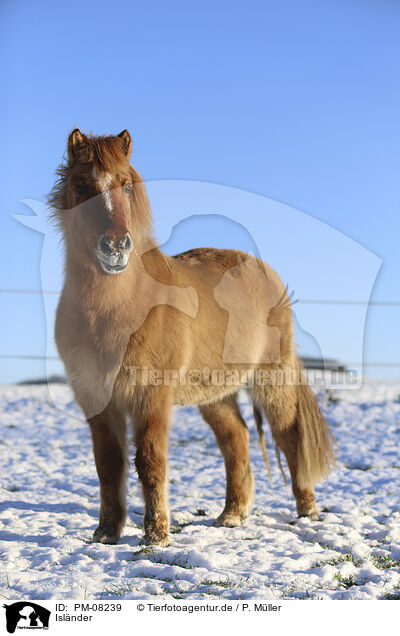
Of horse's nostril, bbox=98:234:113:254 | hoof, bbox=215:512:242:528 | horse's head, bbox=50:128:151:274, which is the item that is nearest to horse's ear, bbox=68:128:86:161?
horse's head, bbox=50:128:151:274

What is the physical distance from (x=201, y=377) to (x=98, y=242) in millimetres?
1286

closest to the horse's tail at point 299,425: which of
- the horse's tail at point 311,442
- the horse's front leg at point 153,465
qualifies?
the horse's tail at point 311,442

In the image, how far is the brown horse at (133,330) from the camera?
9.81ft

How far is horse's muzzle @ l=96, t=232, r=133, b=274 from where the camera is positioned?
2.81 metres

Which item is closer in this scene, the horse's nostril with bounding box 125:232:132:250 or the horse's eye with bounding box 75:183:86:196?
the horse's nostril with bounding box 125:232:132:250

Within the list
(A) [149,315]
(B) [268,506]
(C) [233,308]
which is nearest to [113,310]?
(A) [149,315]

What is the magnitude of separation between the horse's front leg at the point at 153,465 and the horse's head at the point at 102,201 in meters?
0.89

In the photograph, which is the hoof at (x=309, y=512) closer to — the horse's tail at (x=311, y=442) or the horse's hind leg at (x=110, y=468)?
the horse's tail at (x=311, y=442)

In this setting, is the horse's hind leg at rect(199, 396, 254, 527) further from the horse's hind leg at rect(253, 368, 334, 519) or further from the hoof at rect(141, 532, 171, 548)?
the hoof at rect(141, 532, 171, 548)

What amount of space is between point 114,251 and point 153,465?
1282 mm

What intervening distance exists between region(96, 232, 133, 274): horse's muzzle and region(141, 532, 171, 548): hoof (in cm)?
160
